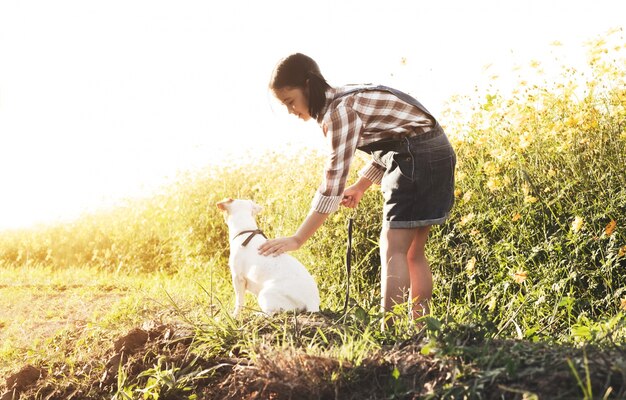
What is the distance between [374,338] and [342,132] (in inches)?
43.7

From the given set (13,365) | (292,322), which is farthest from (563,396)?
(13,365)

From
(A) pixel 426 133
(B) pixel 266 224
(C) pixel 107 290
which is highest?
(A) pixel 426 133

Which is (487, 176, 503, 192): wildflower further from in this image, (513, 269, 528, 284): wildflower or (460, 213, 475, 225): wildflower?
(513, 269, 528, 284): wildflower

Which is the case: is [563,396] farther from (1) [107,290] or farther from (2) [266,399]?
(1) [107,290]

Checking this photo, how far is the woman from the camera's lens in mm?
3498

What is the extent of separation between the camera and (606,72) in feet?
16.5

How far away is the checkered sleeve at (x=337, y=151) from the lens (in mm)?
3438

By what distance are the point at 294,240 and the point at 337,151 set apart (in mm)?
512

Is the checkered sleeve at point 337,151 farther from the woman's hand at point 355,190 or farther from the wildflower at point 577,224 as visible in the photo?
the wildflower at point 577,224

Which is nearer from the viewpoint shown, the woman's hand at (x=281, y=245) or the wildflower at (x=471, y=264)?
the woman's hand at (x=281, y=245)

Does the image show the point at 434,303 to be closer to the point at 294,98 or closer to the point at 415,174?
the point at 415,174

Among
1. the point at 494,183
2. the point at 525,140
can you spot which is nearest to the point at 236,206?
the point at 494,183

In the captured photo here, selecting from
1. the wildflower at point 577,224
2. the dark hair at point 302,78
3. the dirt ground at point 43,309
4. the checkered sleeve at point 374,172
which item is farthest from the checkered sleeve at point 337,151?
the dirt ground at point 43,309

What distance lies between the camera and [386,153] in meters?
3.78
